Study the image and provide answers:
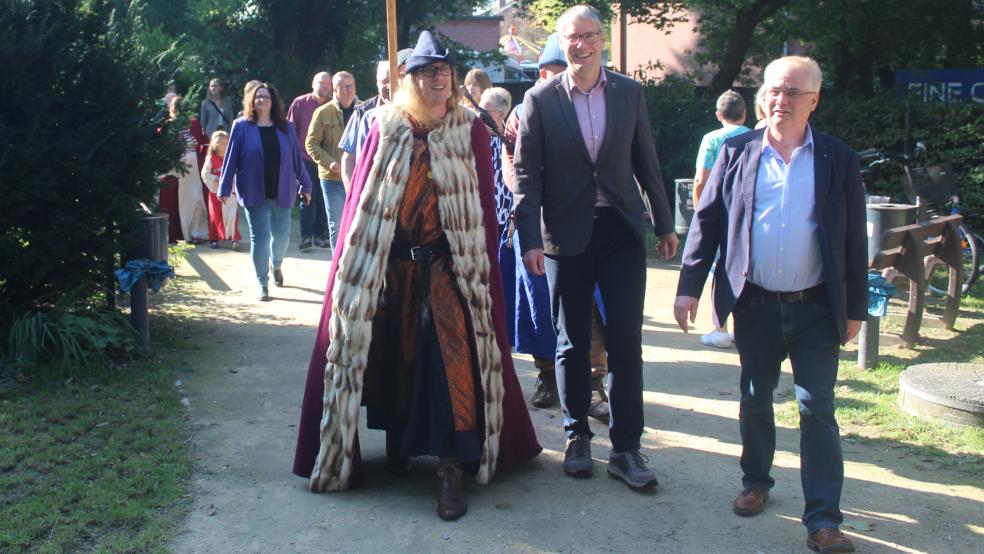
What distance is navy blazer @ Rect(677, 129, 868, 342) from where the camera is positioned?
13.2ft

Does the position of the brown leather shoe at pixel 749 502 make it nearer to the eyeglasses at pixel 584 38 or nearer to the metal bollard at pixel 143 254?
the eyeglasses at pixel 584 38

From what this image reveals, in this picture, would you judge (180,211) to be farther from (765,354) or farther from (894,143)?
(765,354)

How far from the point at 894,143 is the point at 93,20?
365 inches

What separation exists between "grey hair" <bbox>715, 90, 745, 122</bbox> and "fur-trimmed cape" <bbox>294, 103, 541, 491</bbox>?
3251 mm

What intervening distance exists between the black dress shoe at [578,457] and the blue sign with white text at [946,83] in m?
10.1

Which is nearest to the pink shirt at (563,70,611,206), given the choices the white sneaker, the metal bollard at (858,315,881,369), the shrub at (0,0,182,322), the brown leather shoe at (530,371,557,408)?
the brown leather shoe at (530,371,557,408)

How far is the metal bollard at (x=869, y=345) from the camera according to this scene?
21.8ft

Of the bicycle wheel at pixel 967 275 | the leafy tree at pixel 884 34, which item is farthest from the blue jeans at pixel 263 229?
the leafy tree at pixel 884 34

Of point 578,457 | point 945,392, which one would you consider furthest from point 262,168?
point 945,392

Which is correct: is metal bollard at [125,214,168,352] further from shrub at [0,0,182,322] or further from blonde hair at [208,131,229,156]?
blonde hair at [208,131,229,156]

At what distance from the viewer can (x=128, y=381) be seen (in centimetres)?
648

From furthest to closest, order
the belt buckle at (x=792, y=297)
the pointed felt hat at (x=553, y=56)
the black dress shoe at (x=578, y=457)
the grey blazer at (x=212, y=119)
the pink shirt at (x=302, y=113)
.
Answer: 1. the grey blazer at (x=212, y=119)
2. the pink shirt at (x=302, y=113)
3. the pointed felt hat at (x=553, y=56)
4. the black dress shoe at (x=578, y=457)
5. the belt buckle at (x=792, y=297)

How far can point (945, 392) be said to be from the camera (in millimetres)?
5645

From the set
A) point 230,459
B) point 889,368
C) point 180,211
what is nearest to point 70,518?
point 230,459
